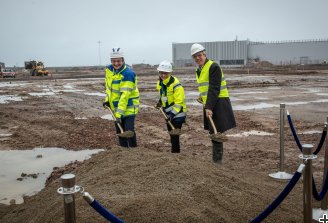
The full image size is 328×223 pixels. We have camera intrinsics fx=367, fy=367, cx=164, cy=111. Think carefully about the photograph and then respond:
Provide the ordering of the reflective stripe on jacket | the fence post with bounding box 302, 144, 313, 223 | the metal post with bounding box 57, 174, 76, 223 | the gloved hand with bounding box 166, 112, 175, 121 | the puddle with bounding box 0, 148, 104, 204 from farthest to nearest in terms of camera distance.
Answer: the gloved hand with bounding box 166, 112, 175, 121 < the reflective stripe on jacket < the puddle with bounding box 0, 148, 104, 204 < the fence post with bounding box 302, 144, 313, 223 < the metal post with bounding box 57, 174, 76, 223

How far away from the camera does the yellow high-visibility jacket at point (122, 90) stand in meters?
5.98

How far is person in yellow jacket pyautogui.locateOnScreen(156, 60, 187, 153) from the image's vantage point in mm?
6312

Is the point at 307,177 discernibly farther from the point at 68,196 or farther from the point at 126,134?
the point at 126,134

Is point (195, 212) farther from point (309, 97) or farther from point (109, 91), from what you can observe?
point (309, 97)

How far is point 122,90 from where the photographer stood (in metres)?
6.00

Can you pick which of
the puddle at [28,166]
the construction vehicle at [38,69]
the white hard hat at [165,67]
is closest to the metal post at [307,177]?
the white hard hat at [165,67]

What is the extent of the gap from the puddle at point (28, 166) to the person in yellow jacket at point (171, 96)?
203cm

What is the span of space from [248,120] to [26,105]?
400 inches

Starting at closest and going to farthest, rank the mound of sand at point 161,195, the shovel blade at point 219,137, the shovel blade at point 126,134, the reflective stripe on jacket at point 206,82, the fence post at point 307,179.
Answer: the fence post at point 307,179 < the mound of sand at point 161,195 < the shovel blade at point 219,137 < the reflective stripe on jacket at point 206,82 < the shovel blade at point 126,134

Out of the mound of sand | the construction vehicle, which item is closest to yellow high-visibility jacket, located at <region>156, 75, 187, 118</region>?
the mound of sand

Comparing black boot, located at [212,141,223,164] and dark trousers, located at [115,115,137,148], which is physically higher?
dark trousers, located at [115,115,137,148]

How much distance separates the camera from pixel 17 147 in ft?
27.3

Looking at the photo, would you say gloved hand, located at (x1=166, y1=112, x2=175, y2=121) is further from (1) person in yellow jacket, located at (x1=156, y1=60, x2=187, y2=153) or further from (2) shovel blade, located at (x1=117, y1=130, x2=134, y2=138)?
(2) shovel blade, located at (x1=117, y1=130, x2=134, y2=138)

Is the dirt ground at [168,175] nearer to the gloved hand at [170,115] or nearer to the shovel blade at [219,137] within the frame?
the shovel blade at [219,137]
